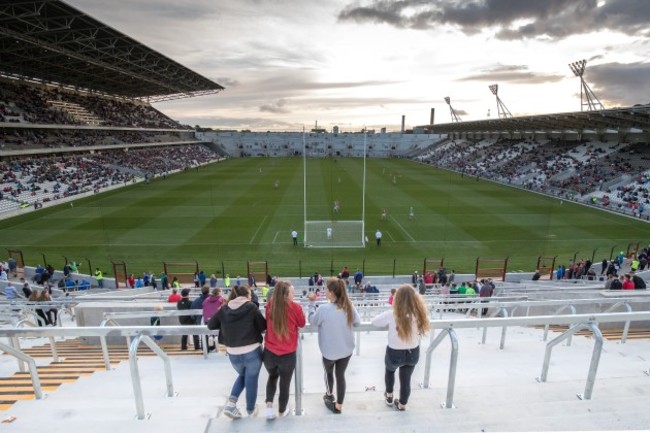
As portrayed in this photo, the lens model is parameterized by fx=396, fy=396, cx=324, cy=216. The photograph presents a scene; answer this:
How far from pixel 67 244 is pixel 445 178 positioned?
4709cm

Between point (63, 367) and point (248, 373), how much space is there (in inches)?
144

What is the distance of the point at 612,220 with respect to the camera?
2992cm

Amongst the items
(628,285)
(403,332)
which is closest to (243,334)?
(403,332)

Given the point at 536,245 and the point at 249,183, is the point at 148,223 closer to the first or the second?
the point at 249,183

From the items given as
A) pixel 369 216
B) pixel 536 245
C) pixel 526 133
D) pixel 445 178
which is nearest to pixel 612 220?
pixel 536 245

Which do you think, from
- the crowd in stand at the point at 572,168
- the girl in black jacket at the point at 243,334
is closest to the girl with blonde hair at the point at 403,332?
the girl in black jacket at the point at 243,334

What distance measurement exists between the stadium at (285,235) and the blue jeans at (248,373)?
0.34m

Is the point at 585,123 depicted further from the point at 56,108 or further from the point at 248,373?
the point at 56,108

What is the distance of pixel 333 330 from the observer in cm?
367

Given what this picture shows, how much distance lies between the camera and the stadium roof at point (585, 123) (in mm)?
36562

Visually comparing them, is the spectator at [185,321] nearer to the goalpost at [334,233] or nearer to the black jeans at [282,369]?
the black jeans at [282,369]

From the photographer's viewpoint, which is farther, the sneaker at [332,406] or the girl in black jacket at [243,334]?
the girl in black jacket at [243,334]

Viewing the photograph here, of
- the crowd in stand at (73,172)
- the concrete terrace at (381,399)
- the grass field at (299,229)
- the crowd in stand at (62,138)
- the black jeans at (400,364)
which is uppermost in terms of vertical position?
the crowd in stand at (62,138)

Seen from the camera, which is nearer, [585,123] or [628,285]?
[628,285]
